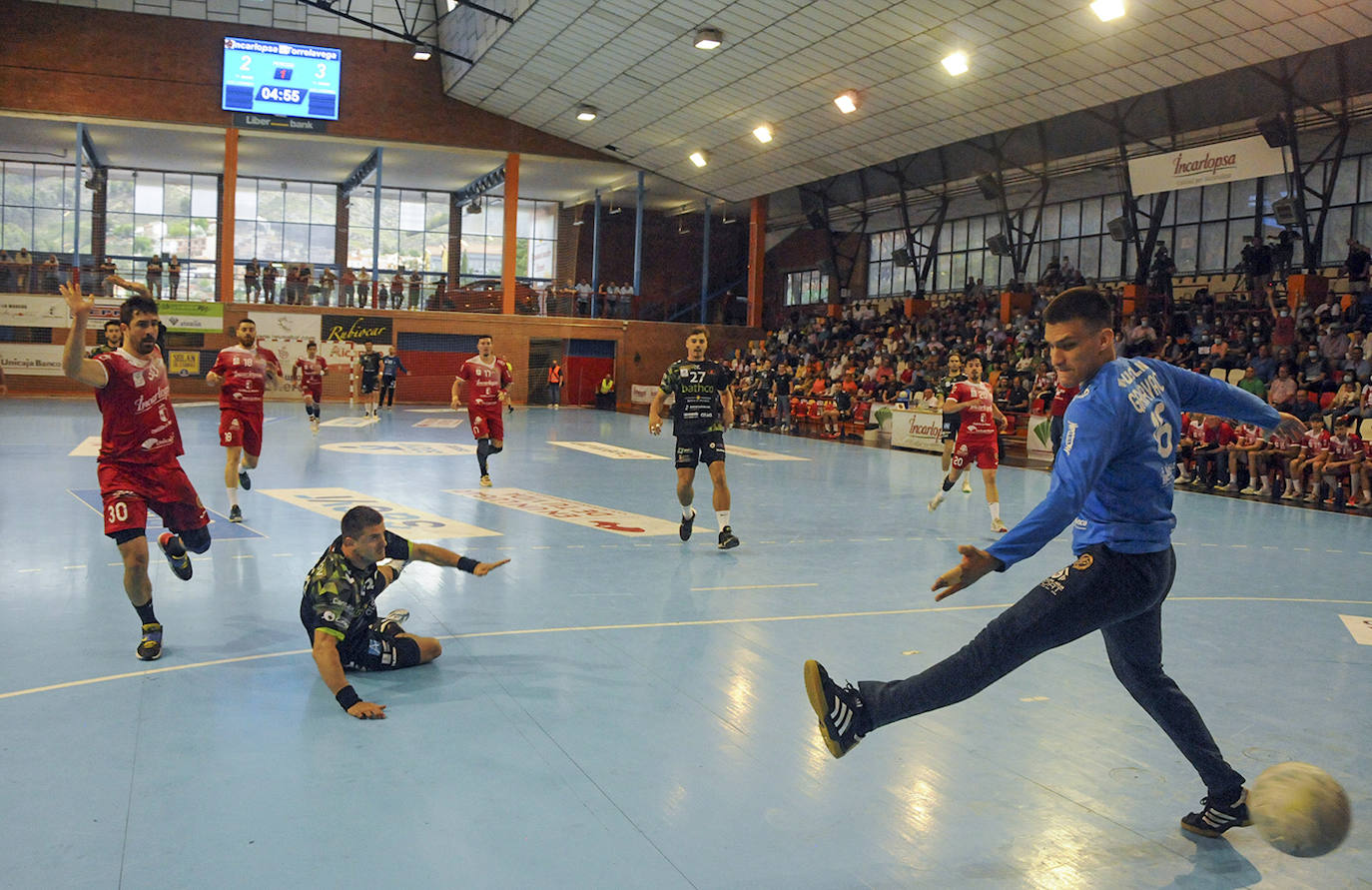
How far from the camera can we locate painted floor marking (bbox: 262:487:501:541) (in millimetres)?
10781

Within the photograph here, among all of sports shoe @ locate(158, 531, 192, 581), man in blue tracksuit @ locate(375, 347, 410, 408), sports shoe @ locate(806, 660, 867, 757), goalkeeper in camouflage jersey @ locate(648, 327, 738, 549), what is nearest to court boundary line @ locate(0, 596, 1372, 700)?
sports shoe @ locate(158, 531, 192, 581)

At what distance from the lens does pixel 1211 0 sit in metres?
20.0

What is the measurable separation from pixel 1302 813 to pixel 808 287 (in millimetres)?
46065

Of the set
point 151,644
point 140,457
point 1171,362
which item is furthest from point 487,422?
point 1171,362

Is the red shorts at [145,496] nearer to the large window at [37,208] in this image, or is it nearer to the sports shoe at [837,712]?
the sports shoe at [837,712]

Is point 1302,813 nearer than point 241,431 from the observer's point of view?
Yes

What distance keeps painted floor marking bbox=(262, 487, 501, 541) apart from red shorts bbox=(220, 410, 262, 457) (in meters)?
0.82

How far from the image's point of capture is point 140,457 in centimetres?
663

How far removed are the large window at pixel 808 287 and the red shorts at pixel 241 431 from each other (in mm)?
37096

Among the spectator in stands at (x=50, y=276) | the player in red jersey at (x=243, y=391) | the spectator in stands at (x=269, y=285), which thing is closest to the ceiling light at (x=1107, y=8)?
the player in red jersey at (x=243, y=391)

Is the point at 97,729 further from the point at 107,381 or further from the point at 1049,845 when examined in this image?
the point at 1049,845

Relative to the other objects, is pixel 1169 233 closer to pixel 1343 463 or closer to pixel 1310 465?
pixel 1310 465

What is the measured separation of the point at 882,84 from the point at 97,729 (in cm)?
2732

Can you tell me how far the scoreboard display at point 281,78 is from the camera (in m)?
37.8
